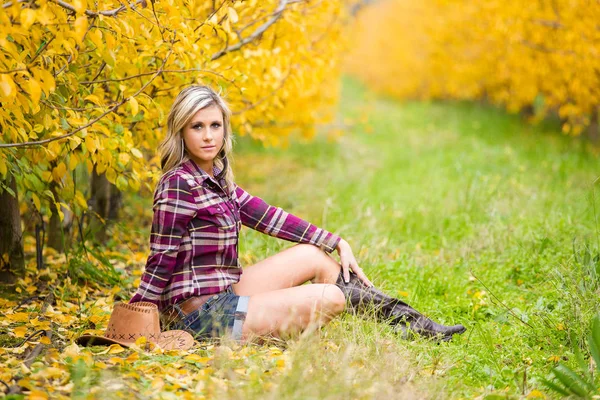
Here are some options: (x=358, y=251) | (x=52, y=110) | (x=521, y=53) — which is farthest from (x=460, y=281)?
(x=521, y=53)

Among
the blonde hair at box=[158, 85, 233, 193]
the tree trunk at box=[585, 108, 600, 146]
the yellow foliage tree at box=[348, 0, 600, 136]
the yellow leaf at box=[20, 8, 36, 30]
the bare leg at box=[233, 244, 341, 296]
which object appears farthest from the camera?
the tree trunk at box=[585, 108, 600, 146]

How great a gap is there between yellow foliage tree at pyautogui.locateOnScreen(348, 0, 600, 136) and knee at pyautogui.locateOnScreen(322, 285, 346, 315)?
565 centimetres

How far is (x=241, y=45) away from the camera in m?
4.56

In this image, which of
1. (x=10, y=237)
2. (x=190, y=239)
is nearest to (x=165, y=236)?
(x=190, y=239)

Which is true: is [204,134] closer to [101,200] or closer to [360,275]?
[360,275]

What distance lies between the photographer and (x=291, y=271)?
11.1 ft

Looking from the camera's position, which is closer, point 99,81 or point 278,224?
point 99,81

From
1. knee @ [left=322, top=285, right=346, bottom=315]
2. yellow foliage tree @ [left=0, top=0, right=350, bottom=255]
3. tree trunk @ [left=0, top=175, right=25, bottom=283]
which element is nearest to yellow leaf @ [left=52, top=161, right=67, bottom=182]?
yellow foliage tree @ [left=0, top=0, right=350, bottom=255]

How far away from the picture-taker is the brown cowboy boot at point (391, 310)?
3.31 metres

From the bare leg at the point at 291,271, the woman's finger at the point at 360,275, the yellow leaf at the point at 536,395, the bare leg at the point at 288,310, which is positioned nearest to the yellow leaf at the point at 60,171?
the bare leg at the point at 291,271

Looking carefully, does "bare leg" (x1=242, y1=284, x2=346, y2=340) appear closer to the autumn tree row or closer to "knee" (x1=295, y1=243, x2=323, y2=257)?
"knee" (x1=295, y1=243, x2=323, y2=257)

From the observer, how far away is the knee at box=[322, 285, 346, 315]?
3.09 m

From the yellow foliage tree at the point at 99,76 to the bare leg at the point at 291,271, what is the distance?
816 mm

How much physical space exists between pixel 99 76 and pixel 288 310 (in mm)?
1834
